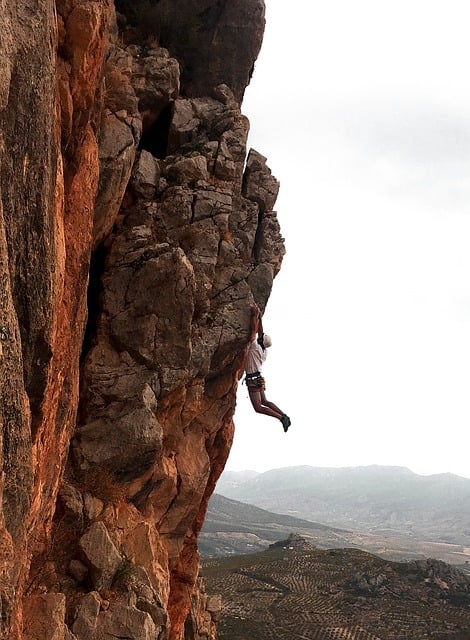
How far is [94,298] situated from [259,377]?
25.9 ft

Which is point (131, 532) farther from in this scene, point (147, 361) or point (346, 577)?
point (346, 577)

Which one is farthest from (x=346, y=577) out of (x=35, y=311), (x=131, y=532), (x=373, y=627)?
(x=35, y=311)

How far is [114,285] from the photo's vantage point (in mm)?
16469

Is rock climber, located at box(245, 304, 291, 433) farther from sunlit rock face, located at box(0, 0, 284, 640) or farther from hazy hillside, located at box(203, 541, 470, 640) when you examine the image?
hazy hillside, located at box(203, 541, 470, 640)

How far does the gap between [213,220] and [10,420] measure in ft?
41.2

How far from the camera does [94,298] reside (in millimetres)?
16672

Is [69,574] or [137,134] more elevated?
[137,134]

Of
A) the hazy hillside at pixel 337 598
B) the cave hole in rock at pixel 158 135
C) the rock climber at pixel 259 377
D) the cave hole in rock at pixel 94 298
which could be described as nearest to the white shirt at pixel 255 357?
the rock climber at pixel 259 377

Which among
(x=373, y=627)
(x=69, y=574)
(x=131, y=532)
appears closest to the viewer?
(x=69, y=574)

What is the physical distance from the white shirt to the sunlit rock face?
49cm

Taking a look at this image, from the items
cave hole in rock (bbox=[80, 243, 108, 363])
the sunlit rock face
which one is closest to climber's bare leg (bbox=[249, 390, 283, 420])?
the sunlit rock face

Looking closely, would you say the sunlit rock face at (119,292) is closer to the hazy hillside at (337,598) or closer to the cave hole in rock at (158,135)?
the cave hole in rock at (158,135)

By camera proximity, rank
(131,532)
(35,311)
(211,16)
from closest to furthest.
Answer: (35,311)
(131,532)
(211,16)

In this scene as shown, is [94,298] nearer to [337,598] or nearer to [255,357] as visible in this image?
[255,357]
